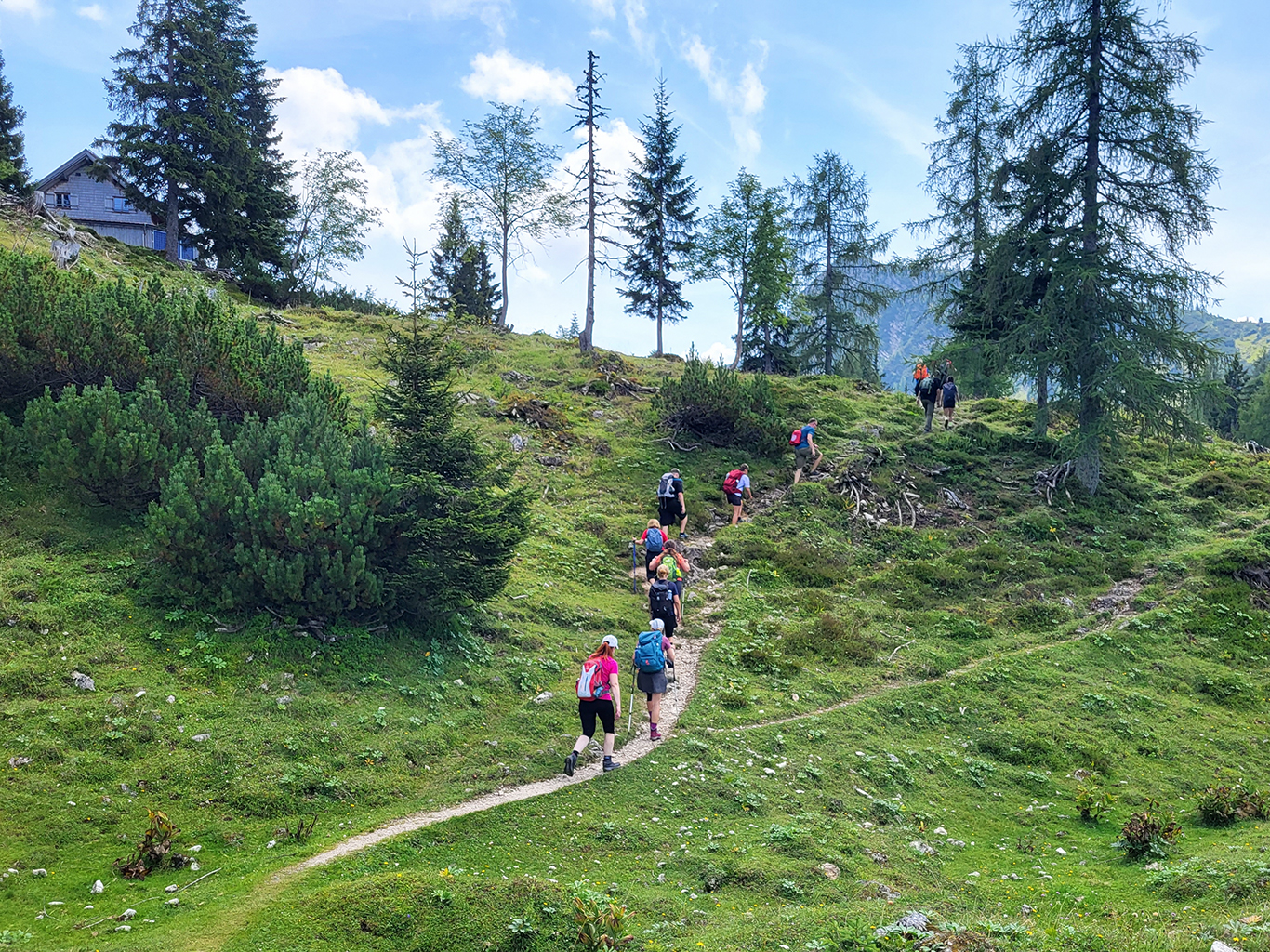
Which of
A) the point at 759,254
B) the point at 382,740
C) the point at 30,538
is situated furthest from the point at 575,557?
the point at 759,254

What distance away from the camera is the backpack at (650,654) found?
12508 mm

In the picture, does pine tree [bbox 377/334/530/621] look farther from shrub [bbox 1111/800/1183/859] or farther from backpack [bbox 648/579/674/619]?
shrub [bbox 1111/800/1183/859]

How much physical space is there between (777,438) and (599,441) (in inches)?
266

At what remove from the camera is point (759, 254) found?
4416cm

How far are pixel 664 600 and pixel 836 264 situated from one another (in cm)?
3579

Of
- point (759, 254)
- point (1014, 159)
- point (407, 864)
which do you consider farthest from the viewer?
point (759, 254)

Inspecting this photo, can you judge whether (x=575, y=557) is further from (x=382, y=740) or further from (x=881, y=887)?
(x=881, y=887)

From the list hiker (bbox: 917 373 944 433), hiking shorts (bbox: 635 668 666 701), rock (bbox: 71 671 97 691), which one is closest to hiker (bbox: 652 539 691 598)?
hiking shorts (bbox: 635 668 666 701)

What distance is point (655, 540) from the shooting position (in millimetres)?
18812

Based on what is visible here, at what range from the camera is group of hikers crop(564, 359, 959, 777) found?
37.9 feet

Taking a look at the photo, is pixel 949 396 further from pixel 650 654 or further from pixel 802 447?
pixel 650 654

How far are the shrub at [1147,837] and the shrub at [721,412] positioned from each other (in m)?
18.3

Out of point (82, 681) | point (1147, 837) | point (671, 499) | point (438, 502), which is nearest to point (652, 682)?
point (438, 502)

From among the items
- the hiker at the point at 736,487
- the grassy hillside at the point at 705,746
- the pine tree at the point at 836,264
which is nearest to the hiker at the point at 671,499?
the grassy hillside at the point at 705,746
